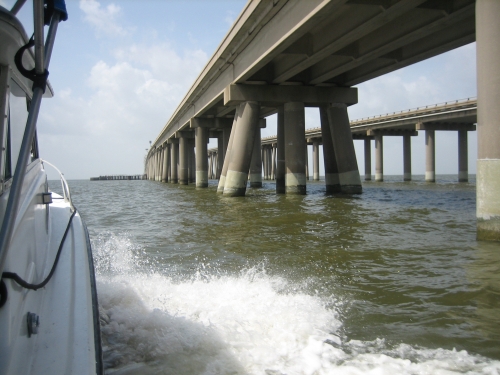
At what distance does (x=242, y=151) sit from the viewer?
23.2 meters

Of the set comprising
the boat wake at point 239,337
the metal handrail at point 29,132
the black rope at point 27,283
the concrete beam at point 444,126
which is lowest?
the boat wake at point 239,337

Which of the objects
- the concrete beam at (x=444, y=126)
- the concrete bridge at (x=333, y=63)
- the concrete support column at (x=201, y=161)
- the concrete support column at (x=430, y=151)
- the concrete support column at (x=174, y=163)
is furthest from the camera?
the concrete support column at (x=174, y=163)

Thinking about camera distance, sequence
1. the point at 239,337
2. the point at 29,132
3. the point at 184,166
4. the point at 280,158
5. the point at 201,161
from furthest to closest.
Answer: the point at 184,166 → the point at 201,161 → the point at 280,158 → the point at 239,337 → the point at 29,132

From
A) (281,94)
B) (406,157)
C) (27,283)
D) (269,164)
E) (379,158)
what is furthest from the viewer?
(269,164)

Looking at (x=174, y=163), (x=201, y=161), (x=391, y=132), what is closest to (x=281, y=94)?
(x=201, y=161)

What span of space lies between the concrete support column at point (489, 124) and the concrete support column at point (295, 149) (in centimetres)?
1456

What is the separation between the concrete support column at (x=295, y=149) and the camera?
23016 millimetres

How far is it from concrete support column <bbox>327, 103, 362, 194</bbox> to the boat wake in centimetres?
1830

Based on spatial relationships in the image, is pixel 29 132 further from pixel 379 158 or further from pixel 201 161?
pixel 379 158

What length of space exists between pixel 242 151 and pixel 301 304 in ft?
62.2

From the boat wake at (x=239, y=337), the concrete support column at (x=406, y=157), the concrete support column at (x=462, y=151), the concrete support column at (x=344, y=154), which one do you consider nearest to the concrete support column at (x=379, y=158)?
the concrete support column at (x=406, y=157)

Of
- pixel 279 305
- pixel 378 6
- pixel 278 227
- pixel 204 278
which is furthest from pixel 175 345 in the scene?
pixel 378 6

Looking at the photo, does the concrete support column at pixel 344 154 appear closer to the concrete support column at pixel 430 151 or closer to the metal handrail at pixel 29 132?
the metal handrail at pixel 29 132

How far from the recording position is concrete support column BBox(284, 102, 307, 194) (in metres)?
23.0
